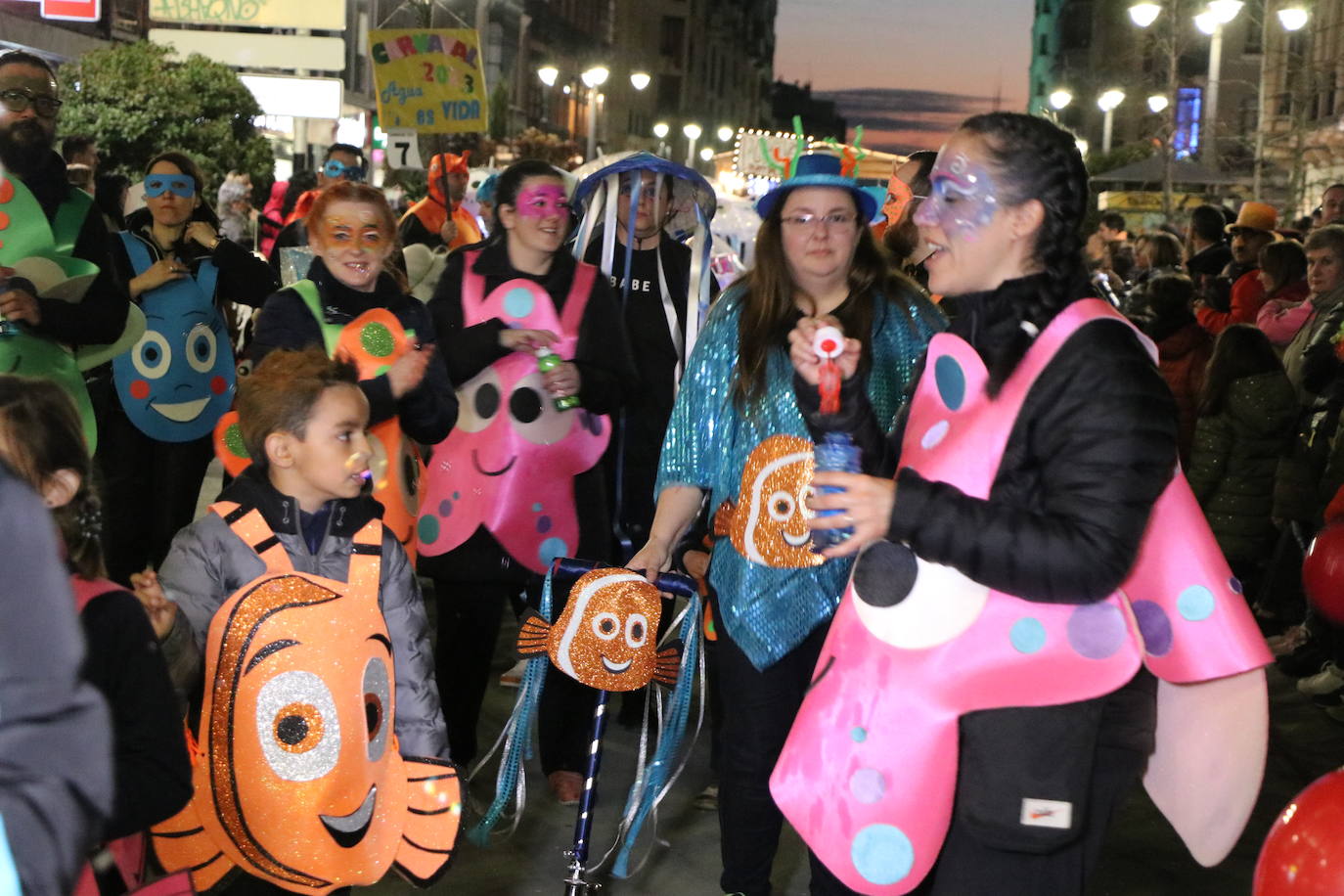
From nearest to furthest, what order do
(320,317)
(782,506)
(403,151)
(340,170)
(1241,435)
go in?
(782,506)
(320,317)
(1241,435)
(340,170)
(403,151)

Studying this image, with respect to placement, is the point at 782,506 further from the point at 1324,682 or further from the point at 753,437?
the point at 1324,682

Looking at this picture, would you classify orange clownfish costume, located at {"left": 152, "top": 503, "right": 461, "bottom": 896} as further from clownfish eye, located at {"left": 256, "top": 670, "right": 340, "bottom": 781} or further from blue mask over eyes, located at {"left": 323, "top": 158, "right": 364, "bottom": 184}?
blue mask over eyes, located at {"left": 323, "top": 158, "right": 364, "bottom": 184}

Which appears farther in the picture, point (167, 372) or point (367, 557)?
point (167, 372)

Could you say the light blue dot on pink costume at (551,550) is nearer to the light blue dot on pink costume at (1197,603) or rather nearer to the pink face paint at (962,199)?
the pink face paint at (962,199)

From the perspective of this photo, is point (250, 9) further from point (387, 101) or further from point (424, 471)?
point (424, 471)

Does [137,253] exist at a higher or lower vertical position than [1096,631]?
higher

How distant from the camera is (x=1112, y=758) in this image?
2.54 m

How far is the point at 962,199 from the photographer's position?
2537 mm

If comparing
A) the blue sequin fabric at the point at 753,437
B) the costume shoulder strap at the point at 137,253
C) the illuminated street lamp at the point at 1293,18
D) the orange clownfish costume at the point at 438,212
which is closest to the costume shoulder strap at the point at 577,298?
the blue sequin fabric at the point at 753,437

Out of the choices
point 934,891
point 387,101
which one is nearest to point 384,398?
point 934,891

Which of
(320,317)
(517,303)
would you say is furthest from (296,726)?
(517,303)

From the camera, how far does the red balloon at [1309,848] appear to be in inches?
101

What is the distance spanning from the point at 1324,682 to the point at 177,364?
4.98 meters

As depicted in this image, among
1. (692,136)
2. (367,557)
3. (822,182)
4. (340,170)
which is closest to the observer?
(367,557)
